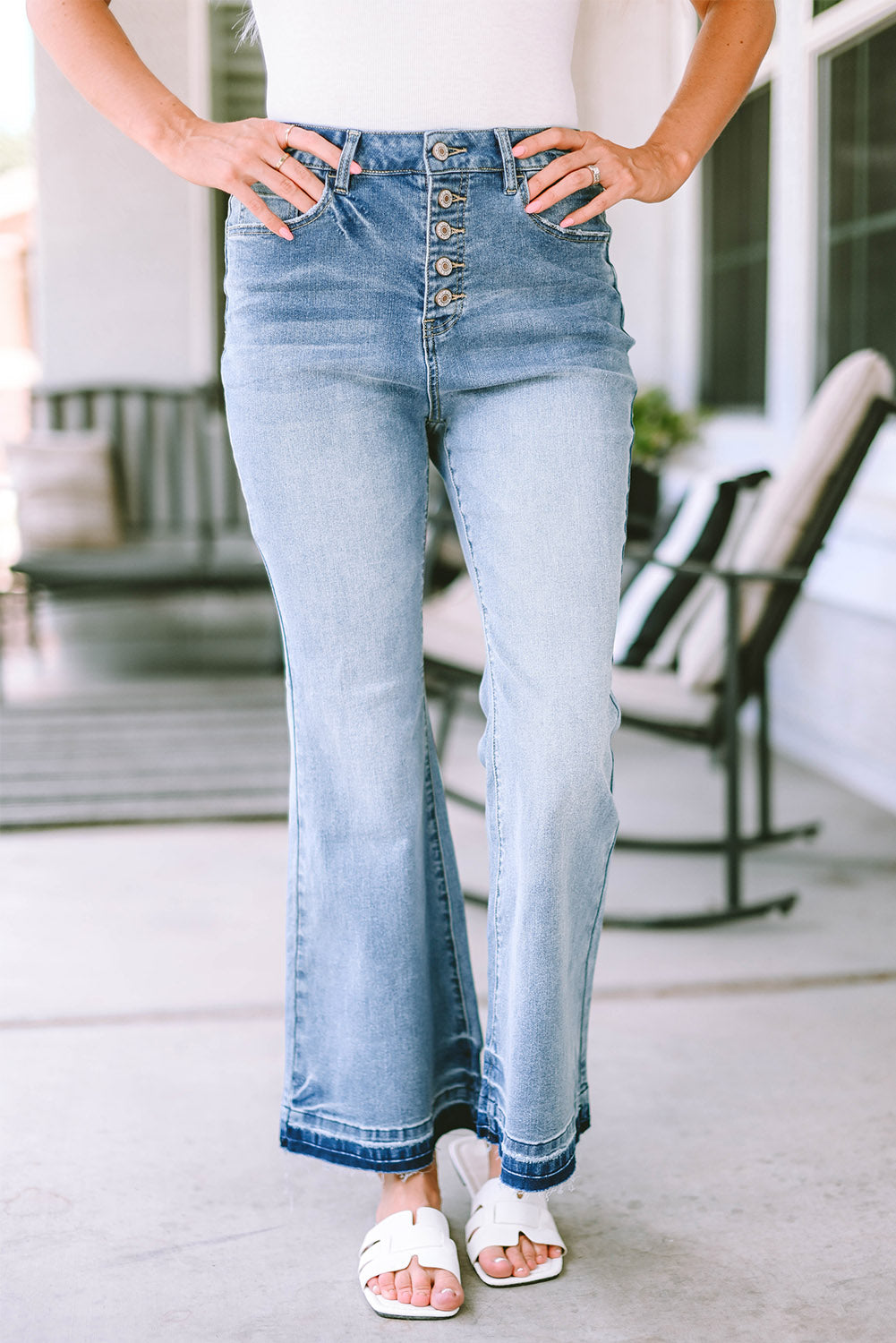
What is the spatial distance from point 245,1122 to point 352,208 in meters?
1.01

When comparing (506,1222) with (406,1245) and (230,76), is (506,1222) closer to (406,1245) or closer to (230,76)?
(406,1245)

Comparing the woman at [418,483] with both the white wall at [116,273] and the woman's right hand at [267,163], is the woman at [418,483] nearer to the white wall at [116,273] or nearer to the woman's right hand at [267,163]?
the woman's right hand at [267,163]

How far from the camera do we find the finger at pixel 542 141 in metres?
1.04

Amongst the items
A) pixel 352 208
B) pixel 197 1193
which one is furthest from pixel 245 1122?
pixel 352 208

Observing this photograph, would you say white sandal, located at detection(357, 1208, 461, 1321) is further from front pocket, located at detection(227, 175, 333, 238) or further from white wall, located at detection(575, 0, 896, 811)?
white wall, located at detection(575, 0, 896, 811)

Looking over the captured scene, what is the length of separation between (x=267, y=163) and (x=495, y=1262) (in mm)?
978

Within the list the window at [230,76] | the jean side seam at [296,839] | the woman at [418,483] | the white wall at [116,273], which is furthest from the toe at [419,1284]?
the window at [230,76]

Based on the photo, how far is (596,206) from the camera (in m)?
1.08

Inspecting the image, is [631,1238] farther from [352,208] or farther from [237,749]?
[237,749]

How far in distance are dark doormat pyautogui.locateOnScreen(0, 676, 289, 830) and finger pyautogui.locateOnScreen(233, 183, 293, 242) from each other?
1836mm

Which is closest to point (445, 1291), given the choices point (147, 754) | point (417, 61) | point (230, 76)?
point (417, 61)

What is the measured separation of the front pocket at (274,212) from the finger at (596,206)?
20 centimetres

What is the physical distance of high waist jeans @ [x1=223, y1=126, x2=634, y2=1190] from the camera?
1045mm

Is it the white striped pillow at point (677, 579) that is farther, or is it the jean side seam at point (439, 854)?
Result: the white striped pillow at point (677, 579)
